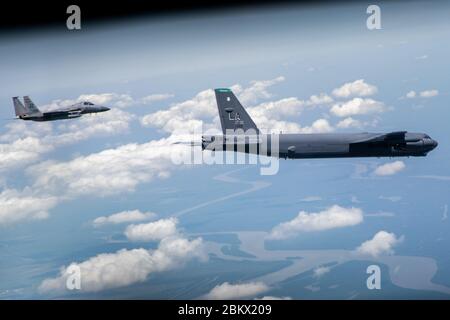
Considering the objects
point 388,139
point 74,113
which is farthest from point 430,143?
point 74,113

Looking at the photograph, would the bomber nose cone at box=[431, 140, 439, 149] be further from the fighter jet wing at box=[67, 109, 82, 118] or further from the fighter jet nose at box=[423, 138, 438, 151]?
the fighter jet wing at box=[67, 109, 82, 118]

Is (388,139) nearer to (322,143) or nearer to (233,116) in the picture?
(322,143)

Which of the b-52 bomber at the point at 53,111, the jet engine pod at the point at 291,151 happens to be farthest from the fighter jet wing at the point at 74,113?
the jet engine pod at the point at 291,151

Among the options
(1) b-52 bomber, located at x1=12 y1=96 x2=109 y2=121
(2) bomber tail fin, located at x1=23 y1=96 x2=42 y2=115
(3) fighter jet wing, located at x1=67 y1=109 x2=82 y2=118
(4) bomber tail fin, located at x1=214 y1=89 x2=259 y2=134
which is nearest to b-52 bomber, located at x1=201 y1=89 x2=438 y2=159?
(4) bomber tail fin, located at x1=214 y1=89 x2=259 y2=134

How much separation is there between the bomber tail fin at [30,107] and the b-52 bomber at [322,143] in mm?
3878

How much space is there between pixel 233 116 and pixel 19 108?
4488 mm

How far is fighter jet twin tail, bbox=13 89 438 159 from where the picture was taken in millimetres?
11039

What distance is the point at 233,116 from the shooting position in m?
11.4

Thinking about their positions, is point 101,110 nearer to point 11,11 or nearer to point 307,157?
point 11,11

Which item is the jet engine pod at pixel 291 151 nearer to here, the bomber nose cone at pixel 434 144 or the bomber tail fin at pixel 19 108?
the bomber nose cone at pixel 434 144
